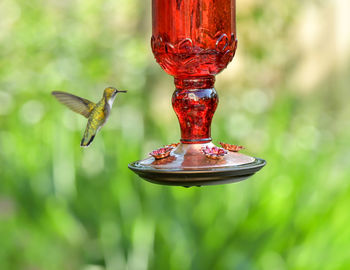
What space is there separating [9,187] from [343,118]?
3361 millimetres

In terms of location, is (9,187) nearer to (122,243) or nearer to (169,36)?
(122,243)

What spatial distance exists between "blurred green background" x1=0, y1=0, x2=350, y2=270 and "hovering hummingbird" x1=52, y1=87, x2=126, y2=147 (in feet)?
4.65

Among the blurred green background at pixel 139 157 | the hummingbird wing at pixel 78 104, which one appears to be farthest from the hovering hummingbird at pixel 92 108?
the blurred green background at pixel 139 157

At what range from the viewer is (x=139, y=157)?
3.44 metres

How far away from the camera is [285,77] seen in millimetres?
5902

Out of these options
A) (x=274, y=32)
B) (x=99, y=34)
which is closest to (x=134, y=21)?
(x=99, y=34)

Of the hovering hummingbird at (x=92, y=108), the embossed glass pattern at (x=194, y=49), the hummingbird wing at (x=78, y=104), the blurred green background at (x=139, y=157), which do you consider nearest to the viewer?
the embossed glass pattern at (x=194, y=49)

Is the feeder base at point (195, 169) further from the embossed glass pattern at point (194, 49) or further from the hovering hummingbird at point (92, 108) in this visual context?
the hovering hummingbird at point (92, 108)

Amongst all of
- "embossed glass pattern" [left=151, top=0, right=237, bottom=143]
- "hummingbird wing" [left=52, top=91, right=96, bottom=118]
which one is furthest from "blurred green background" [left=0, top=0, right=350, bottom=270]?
"embossed glass pattern" [left=151, top=0, right=237, bottom=143]

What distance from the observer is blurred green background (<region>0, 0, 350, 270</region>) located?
3053 mm

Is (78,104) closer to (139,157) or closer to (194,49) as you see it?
(194,49)

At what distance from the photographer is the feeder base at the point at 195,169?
1130 mm

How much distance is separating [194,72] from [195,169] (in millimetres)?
271

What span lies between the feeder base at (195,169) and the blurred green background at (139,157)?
1.68 meters
